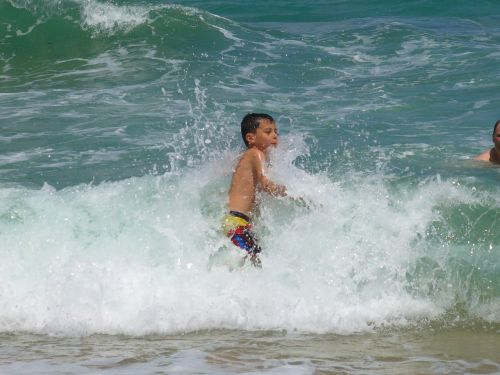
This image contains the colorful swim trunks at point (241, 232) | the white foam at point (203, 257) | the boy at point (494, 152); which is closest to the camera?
the white foam at point (203, 257)

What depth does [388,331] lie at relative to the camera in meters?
5.74

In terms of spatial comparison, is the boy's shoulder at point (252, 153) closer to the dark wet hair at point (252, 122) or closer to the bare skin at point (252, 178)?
the bare skin at point (252, 178)

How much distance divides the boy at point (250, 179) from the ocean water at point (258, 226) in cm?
13

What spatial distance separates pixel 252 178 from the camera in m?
6.65

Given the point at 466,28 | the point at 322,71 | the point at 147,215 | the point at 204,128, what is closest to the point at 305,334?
the point at 147,215

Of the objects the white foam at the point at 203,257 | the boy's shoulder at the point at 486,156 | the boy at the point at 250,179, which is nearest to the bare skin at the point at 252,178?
the boy at the point at 250,179

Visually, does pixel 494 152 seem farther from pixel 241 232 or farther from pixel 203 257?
pixel 203 257

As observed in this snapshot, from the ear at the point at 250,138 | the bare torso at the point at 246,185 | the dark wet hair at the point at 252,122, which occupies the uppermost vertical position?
the dark wet hair at the point at 252,122

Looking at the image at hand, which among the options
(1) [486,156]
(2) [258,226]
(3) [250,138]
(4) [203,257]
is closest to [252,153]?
(3) [250,138]

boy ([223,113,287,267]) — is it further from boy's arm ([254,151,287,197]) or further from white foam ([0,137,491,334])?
white foam ([0,137,491,334])

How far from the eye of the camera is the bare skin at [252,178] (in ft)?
21.8

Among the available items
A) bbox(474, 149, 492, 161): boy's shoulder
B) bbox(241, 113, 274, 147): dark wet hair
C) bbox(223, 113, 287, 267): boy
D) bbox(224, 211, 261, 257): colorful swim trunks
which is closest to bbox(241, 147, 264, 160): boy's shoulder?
bbox(223, 113, 287, 267): boy

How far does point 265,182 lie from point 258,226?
1.11 ft

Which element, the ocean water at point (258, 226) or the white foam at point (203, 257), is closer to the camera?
the ocean water at point (258, 226)
